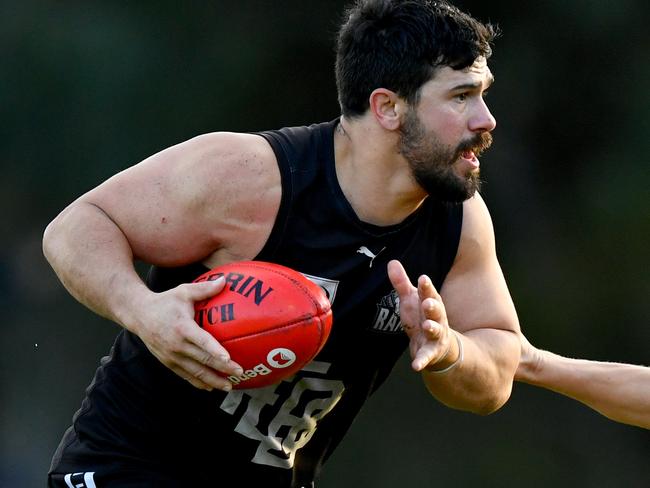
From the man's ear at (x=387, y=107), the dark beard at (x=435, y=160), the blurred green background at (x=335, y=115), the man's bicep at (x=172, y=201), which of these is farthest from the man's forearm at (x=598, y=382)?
the blurred green background at (x=335, y=115)

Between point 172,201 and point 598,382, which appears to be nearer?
point 172,201

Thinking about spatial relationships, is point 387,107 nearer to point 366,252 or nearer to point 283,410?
point 366,252

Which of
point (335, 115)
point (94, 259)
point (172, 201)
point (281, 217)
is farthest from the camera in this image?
point (335, 115)

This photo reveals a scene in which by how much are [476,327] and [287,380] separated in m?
0.66

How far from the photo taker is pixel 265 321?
306cm

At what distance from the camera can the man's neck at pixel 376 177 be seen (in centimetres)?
361

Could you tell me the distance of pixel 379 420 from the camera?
6.43m

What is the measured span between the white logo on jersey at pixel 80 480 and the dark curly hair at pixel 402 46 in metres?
1.44

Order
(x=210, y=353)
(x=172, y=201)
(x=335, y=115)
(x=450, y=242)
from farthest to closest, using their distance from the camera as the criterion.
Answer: (x=335, y=115), (x=450, y=242), (x=172, y=201), (x=210, y=353)

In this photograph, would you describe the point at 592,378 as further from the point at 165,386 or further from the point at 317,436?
the point at 165,386

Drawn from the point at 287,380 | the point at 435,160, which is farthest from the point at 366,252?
the point at 287,380

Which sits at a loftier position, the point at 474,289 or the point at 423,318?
the point at 423,318

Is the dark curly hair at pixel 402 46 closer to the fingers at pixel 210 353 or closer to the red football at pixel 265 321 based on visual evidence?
the red football at pixel 265 321

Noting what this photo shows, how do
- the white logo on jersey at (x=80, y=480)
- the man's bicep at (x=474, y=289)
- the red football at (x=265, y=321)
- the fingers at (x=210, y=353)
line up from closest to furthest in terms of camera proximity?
1. the fingers at (x=210, y=353)
2. the red football at (x=265, y=321)
3. the white logo on jersey at (x=80, y=480)
4. the man's bicep at (x=474, y=289)
